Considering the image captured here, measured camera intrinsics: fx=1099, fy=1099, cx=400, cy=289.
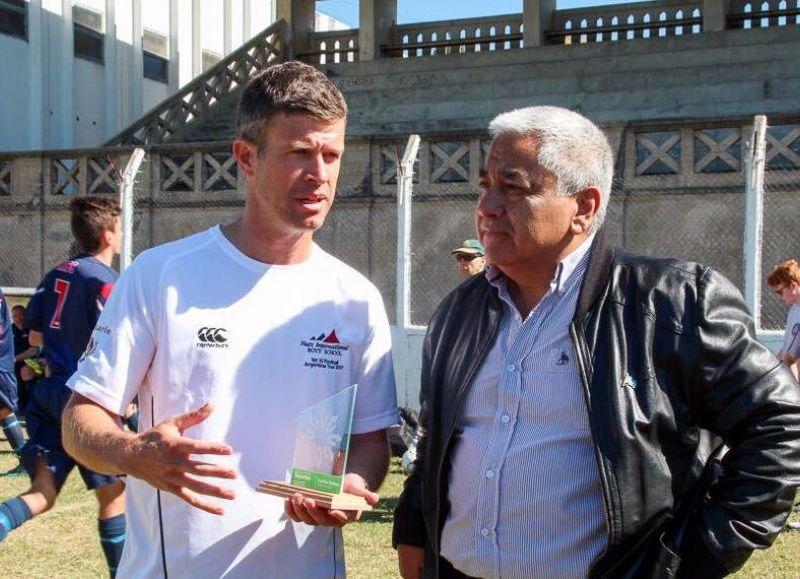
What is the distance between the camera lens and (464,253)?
27.6ft

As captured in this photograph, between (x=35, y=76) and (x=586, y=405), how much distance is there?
22961 mm

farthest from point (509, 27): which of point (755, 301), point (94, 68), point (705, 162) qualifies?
point (755, 301)

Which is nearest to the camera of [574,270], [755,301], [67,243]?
[574,270]

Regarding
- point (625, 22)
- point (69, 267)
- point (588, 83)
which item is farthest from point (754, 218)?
point (625, 22)

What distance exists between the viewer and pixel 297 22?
2680 cm

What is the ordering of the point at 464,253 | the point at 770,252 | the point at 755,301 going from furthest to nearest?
the point at 770,252
the point at 755,301
the point at 464,253

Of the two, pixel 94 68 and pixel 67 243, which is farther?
pixel 94 68

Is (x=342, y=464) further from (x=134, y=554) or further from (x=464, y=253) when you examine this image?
(x=464, y=253)

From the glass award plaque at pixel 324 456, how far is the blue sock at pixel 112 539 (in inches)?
127

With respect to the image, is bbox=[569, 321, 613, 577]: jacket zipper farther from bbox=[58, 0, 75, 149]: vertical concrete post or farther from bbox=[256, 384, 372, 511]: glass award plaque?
bbox=[58, 0, 75, 149]: vertical concrete post

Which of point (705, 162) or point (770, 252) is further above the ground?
point (705, 162)

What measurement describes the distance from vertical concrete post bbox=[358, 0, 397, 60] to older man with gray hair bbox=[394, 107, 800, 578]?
22807mm

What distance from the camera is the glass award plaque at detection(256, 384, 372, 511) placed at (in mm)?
2602

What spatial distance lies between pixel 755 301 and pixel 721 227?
4395 millimetres
